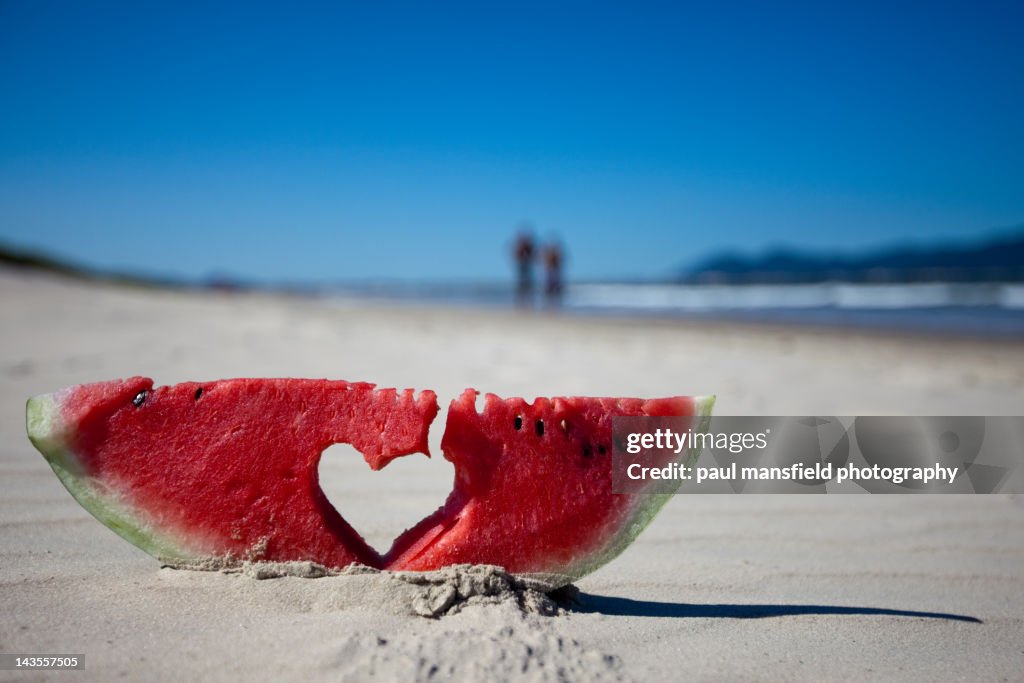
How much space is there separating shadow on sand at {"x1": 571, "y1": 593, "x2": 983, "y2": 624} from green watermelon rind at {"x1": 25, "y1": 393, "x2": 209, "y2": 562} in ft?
A: 3.62

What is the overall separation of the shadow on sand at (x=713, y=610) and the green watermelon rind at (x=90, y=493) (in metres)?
1.10

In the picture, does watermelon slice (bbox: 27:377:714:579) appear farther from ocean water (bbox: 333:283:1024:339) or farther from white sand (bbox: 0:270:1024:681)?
ocean water (bbox: 333:283:1024:339)

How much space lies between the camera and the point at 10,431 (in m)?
3.73

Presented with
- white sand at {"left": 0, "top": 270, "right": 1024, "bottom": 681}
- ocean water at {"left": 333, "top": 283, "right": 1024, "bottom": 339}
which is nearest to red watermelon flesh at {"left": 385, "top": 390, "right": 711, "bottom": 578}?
white sand at {"left": 0, "top": 270, "right": 1024, "bottom": 681}

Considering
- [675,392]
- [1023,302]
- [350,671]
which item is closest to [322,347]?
[675,392]

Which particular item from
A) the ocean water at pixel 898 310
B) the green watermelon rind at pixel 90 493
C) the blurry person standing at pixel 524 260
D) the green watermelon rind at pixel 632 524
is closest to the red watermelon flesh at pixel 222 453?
the green watermelon rind at pixel 90 493

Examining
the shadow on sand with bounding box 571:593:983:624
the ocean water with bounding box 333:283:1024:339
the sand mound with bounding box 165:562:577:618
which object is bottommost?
the shadow on sand with bounding box 571:593:983:624

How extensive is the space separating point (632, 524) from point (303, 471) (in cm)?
92

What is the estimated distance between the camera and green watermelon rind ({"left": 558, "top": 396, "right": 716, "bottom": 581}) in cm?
204

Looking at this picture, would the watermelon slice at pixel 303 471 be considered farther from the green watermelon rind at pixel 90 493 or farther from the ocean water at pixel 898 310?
the ocean water at pixel 898 310

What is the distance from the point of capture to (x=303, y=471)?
2047 millimetres

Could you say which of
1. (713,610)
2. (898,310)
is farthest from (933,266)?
(713,610)

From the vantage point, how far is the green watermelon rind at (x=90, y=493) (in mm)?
1995

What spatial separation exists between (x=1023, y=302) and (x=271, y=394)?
20057mm
